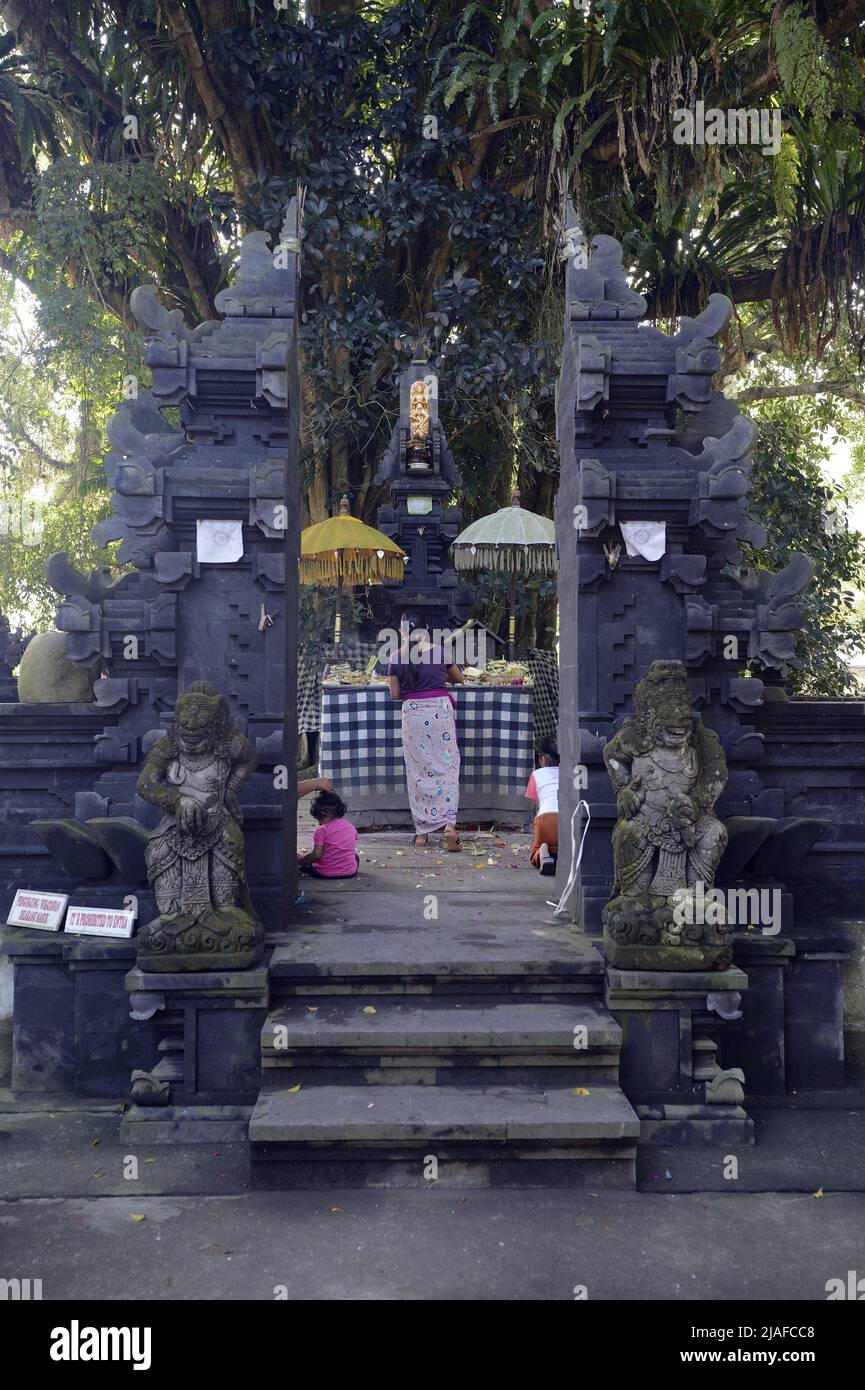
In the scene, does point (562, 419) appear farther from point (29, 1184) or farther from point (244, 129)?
point (244, 129)

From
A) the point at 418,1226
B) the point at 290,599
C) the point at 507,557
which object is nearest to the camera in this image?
the point at 418,1226

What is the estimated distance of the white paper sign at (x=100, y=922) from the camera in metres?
5.76

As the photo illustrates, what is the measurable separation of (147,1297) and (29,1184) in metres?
1.23

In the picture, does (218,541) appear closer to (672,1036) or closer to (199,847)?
(199,847)

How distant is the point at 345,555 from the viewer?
13.5 metres

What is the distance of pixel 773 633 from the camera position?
6094mm

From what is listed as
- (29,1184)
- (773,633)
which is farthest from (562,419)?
(29,1184)

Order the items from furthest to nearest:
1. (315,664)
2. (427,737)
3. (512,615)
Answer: (512,615) → (315,664) → (427,737)

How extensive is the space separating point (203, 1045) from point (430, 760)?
14.9 ft

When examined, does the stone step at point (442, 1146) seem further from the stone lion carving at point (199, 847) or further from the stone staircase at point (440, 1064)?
the stone lion carving at point (199, 847)

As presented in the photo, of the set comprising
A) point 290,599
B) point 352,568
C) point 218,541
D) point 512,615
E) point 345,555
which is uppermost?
point 345,555

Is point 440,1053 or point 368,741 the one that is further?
point 368,741

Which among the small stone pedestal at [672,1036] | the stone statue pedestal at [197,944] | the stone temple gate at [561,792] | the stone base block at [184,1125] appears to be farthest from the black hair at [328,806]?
the small stone pedestal at [672,1036]

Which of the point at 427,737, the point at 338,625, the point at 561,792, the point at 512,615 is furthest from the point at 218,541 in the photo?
the point at 512,615
